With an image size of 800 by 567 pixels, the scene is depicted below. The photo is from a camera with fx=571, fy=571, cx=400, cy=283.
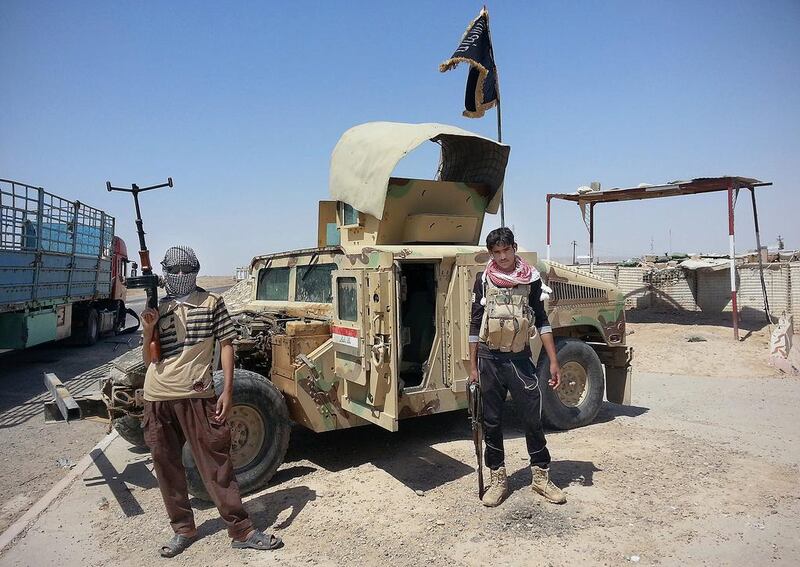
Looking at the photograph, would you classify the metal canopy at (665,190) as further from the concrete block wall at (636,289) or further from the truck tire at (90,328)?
the truck tire at (90,328)

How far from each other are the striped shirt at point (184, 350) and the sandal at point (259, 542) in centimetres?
90

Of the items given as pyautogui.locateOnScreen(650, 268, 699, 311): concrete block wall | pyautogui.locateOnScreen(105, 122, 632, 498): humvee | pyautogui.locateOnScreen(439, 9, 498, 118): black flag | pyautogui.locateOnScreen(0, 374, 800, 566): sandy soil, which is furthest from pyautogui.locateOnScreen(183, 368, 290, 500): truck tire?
pyautogui.locateOnScreen(650, 268, 699, 311): concrete block wall

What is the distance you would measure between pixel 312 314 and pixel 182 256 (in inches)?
76.6

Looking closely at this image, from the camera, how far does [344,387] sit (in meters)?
4.64

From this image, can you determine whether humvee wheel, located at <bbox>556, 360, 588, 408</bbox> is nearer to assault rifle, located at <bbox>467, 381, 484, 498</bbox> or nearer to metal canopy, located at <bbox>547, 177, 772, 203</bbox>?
assault rifle, located at <bbox>467, 381, 484, 498</bbox>

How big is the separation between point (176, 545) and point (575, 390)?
4139 mm

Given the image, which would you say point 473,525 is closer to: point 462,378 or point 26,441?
point 462,378

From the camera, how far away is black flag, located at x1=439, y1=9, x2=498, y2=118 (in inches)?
293

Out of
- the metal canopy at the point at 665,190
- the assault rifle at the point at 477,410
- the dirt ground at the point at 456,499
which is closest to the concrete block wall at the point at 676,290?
the metal canopy at the point at 665,190

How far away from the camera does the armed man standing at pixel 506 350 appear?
153 inches

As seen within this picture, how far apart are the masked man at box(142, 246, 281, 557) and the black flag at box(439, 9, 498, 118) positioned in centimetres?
523

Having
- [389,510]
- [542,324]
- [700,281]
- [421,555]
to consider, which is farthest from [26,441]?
[700,281]

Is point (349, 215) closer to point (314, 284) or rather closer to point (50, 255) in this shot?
point (314, 284)

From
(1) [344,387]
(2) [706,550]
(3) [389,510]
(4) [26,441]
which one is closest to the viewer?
(2) [706,550]
